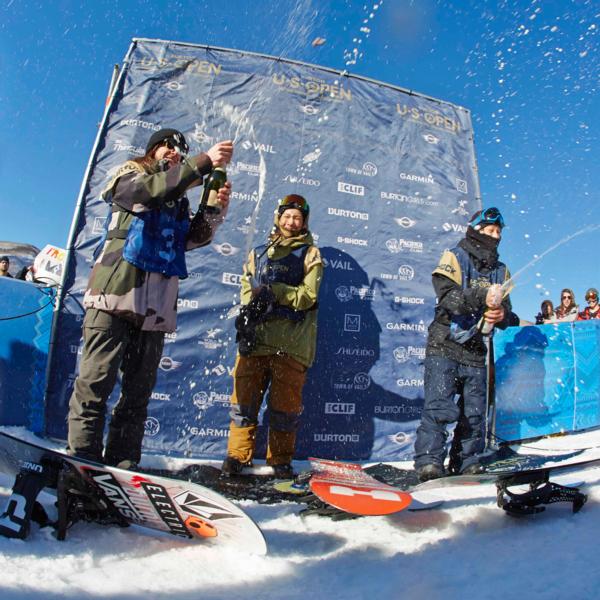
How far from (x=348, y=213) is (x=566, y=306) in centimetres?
423

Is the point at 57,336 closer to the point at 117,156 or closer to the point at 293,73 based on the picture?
the point at 117,156

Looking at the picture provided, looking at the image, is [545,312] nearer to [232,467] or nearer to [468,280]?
[468,280]

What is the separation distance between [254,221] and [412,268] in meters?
1.75

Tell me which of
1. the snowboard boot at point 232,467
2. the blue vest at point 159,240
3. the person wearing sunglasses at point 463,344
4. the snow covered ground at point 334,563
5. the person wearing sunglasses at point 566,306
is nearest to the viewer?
the snow covered ground at point 334,563

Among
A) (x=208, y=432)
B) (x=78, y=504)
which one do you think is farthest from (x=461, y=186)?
(x=78, y=504)

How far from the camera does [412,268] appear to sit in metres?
4.79

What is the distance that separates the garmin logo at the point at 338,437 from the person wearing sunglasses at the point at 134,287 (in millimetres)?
2109

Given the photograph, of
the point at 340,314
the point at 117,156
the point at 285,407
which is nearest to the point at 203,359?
the point at 285,407

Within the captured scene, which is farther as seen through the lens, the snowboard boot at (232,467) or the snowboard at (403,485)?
the snowboard boot at (232,467)

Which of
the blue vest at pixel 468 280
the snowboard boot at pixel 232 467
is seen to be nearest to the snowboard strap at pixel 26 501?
the snowboard boot at pixel 232 467

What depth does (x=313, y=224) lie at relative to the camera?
4.60 metres

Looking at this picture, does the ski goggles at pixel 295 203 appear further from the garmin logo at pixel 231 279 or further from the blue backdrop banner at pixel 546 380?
the blue backdrop banner at pixel 546 380

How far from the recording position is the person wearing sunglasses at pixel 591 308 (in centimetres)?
691

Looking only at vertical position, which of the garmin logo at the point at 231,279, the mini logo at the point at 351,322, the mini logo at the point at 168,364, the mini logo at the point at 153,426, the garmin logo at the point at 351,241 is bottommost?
Result: the mini logo at the point at 153,426
